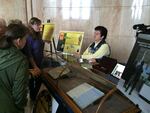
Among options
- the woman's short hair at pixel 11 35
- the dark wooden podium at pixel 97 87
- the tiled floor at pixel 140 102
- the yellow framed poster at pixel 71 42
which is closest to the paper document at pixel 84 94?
the dark wooden podium at pixel 97 87

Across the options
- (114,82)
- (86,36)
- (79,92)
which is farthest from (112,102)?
(86,36)

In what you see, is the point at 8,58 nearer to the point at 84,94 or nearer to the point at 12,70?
the point at 12,70

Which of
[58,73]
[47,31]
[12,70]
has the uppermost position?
[47,31]

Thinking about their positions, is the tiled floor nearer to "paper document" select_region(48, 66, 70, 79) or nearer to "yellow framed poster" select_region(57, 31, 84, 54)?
"paper document" select_region(48, 66, 70, 79)

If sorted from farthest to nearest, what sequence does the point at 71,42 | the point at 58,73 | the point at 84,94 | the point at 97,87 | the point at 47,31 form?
1. the point at 71,42
2. the point at 47,31
3. the point at 58,73
4. the point at 97,87
5. the point at 84,94

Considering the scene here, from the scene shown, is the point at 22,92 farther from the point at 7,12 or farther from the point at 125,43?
the point at 7,12

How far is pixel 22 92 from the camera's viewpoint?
1464 millimetres

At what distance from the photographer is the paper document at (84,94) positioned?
1.24 m

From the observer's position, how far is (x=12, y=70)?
1396mm

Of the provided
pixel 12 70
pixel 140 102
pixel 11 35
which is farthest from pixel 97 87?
pixel 11 35

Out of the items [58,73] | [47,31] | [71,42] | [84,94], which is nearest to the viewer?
[84,94]

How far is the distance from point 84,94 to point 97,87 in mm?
151

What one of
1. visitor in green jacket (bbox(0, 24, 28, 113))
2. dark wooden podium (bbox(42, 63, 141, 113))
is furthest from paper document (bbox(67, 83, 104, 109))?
visitor in green jacket (bbox(0, 24, 28, 113))

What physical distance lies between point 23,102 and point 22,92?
118 millimetres
